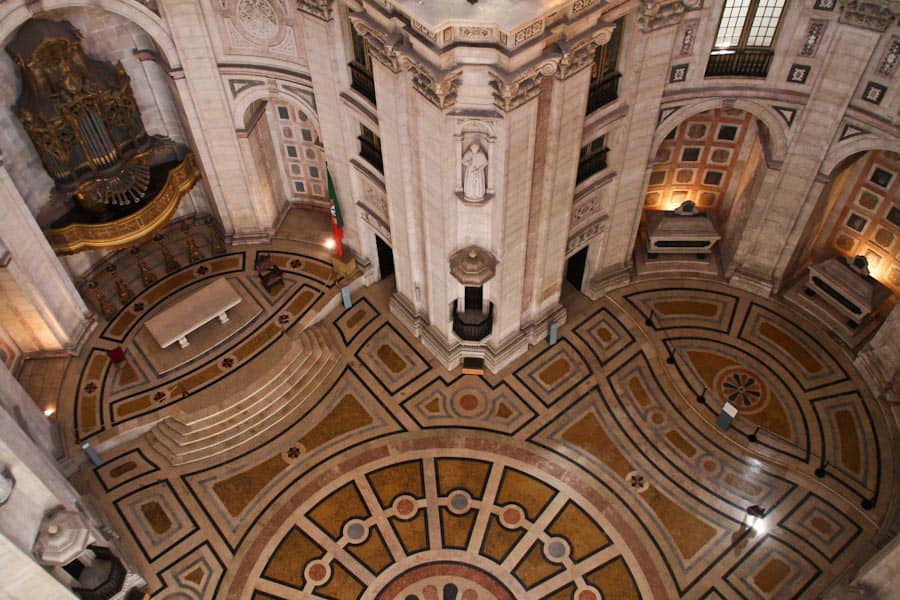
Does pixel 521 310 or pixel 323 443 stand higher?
pixel 521 310

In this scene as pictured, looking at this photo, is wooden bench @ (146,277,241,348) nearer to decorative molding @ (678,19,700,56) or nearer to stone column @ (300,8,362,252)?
stone column @ (300,8,362,252)

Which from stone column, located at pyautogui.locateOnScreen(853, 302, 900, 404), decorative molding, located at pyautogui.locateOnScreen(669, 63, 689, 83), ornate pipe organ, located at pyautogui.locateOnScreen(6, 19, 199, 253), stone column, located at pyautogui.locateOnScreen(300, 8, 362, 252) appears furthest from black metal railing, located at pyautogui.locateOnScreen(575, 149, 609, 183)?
ornate pipe organ, located at pyautogui.locateOnScreen(6, 19, 199, 253)

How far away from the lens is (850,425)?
27.6 metres

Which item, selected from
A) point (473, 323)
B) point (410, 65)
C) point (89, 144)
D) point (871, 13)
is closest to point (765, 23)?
point (871, 13)

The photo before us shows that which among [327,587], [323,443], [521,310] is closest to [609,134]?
[521,310]

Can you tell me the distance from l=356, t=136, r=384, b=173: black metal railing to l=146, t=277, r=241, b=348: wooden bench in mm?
7500

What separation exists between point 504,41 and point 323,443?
15073 millimetres

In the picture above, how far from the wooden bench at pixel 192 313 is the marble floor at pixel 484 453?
862mm

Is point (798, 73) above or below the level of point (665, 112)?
below

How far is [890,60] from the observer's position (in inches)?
922

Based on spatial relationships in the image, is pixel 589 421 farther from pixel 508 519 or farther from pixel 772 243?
pixel 772 243

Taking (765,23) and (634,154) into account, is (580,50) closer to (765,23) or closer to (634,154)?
(634,154)

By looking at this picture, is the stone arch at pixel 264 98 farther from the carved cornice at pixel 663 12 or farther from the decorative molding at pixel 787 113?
the decorative molding at pixel 787 113

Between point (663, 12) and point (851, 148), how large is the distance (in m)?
7.90
